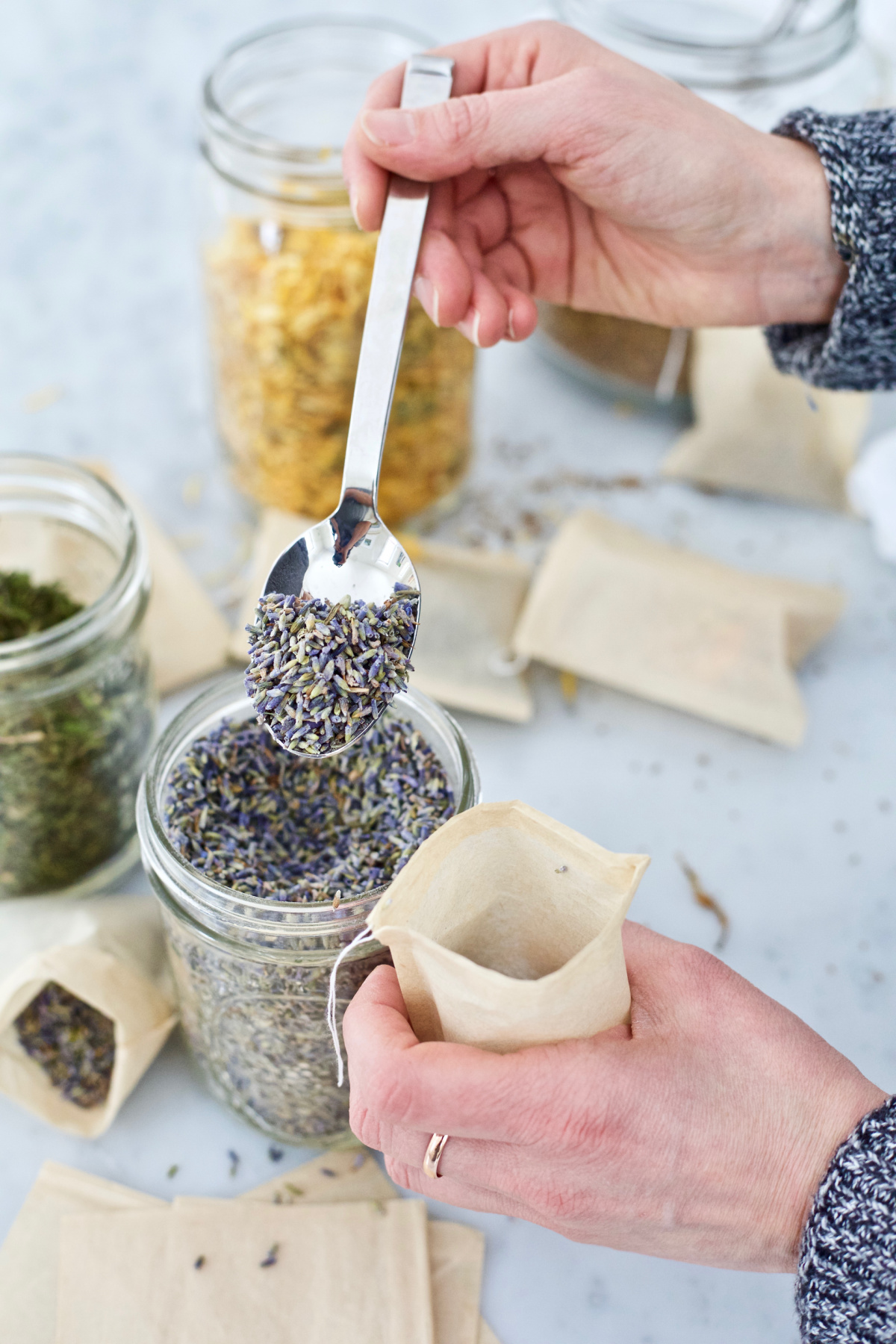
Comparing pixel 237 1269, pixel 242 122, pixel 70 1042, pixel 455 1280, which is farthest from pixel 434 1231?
pixel 242 122

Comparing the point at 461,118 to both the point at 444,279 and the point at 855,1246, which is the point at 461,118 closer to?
the point at 444,279

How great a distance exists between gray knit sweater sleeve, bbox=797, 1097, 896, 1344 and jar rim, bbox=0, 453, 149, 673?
2.58ft

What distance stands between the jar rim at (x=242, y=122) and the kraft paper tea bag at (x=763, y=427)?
23.6 inches

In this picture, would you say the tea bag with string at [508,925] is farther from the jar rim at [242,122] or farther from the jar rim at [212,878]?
the jar rim at [242,122]

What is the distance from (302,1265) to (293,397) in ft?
3.17

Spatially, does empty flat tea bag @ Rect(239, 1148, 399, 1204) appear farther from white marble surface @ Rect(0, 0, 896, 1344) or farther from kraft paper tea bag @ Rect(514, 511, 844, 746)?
kraft paper tea bag @ Rect(514, 511, 844, 746)

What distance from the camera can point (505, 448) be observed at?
71.1 inches

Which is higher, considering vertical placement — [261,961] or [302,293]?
[302,293]

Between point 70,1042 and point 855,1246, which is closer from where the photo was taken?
point 855,1246

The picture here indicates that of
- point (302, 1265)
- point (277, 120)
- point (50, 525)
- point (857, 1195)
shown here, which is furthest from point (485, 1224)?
point (277, 120)

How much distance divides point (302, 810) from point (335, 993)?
18 cm

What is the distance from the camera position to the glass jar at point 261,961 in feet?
2.84

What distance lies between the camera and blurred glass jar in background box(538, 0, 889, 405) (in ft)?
4.81

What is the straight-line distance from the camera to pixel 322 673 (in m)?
0.90
